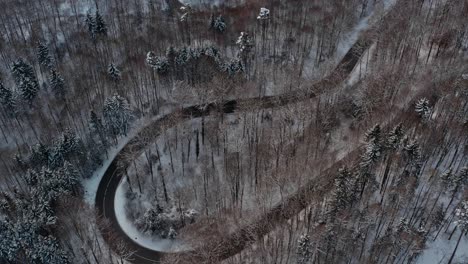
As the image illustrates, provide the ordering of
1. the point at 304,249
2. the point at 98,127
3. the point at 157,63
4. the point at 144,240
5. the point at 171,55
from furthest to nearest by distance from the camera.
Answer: the point at 171,55 → the point at 157,63 → the point at 98,127 → the point at 144,240 → the point at 304,249

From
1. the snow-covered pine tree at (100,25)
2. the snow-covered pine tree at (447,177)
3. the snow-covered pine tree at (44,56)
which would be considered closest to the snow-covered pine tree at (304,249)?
the snow-covered pine tree at (447,177)

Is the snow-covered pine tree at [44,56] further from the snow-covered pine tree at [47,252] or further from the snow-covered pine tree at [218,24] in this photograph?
the snow-covered pine tree at [47,252]

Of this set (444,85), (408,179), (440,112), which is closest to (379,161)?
(408,179)

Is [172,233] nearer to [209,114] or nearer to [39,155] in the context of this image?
[209,114]

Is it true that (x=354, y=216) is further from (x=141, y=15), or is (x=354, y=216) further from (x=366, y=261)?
(x=141, y=15)

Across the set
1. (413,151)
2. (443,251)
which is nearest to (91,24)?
(413,151)

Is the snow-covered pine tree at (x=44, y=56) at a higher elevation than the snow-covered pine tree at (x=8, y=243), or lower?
higher
